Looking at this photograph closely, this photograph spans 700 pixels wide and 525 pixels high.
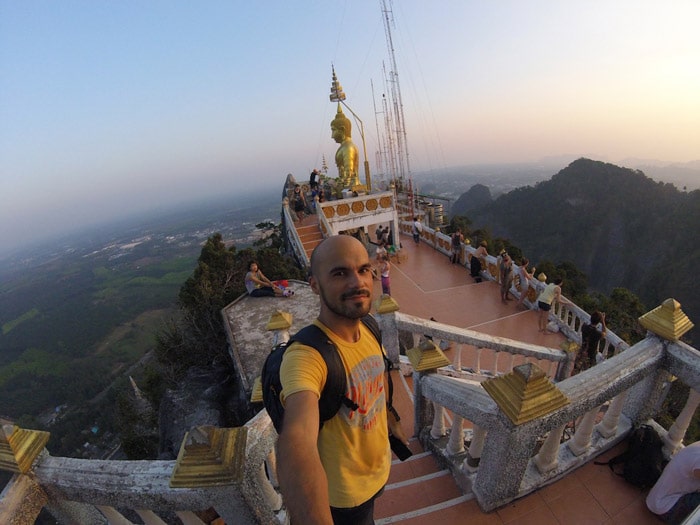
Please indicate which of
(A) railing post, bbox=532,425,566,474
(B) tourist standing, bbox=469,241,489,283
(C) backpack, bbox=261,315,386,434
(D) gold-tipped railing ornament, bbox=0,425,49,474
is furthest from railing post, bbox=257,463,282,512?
(B) tourist standing, bbox=469,241,489,283

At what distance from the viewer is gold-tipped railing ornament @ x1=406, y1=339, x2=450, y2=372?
3.10 metres

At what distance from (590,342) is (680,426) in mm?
3477

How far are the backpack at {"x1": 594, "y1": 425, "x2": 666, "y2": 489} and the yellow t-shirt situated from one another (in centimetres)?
259

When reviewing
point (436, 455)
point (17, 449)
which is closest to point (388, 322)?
point (436, 455)

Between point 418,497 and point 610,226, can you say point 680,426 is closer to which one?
point 418,497

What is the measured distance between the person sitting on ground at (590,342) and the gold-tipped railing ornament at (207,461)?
6.21 m

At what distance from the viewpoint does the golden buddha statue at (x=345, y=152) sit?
15789mm

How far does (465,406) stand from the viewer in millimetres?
2586

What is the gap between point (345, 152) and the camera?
15.8 m

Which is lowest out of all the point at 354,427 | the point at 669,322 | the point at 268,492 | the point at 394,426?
the point at 268,492

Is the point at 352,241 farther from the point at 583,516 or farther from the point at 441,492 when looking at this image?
the point at 583,516

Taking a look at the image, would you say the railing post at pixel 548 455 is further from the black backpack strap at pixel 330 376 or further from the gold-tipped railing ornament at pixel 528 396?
the black backpack strap at pixel 330 376

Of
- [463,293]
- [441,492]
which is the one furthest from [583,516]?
[463,293]

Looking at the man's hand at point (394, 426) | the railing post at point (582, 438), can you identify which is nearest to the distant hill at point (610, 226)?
the railing post at point (582, 438)
